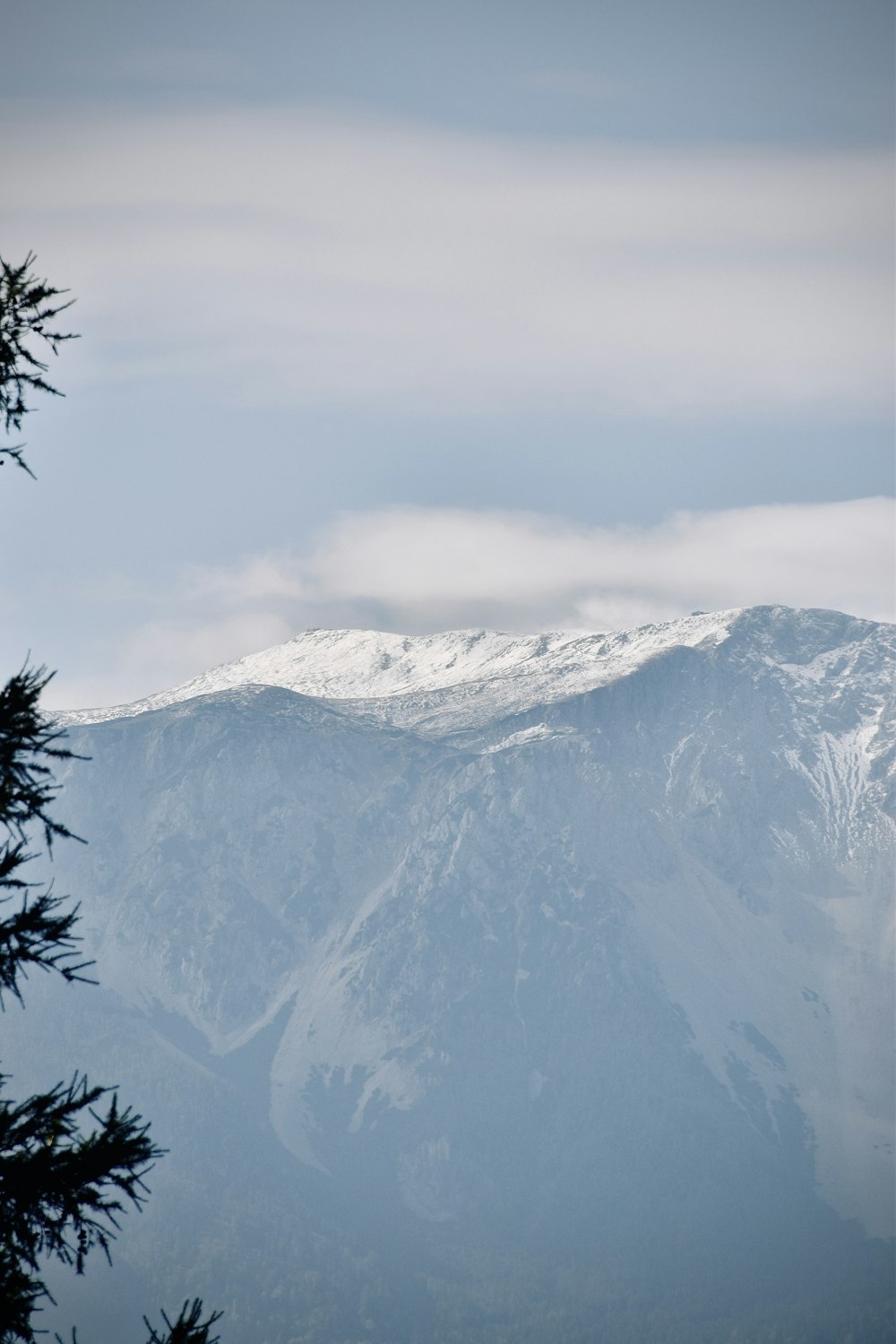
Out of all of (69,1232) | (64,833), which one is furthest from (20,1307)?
(64,833)

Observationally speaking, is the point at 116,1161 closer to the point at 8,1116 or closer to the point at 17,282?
the point at 8,1116

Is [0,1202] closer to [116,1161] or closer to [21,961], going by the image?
[116,1161]

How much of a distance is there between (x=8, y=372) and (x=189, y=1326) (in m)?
12.3

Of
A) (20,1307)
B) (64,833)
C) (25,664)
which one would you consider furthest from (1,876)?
(20,1307)

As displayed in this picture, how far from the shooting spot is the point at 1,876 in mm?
19750

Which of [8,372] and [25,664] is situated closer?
[25,664]

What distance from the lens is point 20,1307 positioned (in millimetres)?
19766

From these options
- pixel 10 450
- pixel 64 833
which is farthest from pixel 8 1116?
pixel 10 450

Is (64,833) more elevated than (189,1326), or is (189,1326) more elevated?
(64,833)

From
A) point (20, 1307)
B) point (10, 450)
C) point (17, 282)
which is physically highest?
point (17, 282)

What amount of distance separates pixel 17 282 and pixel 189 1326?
13.3m

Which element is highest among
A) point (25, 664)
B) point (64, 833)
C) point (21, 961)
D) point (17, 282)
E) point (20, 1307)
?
point (17, 282)

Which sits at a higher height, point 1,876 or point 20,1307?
point 1,876

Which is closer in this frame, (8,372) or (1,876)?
(1,876)
